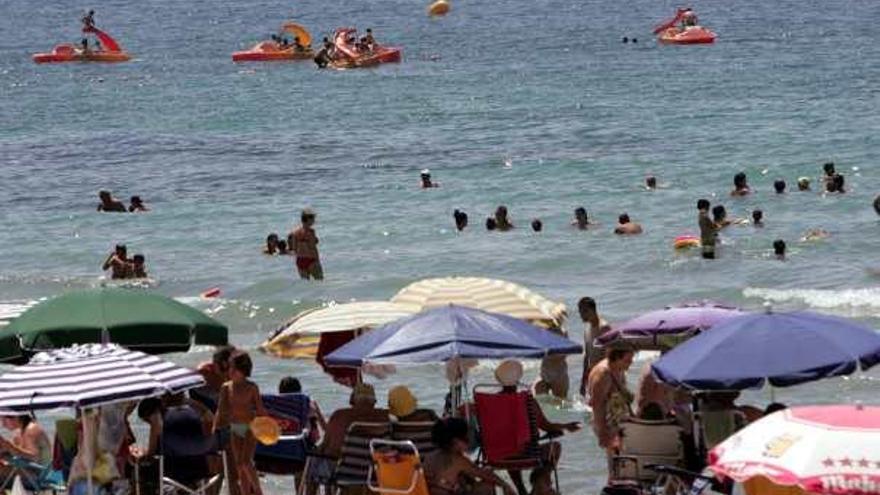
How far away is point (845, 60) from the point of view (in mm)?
54062

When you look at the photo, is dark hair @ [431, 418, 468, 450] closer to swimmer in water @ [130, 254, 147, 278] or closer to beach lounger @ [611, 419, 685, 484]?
beach lounger @ [611, 419, 685, 484]

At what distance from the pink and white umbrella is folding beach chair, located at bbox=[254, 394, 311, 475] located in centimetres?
376

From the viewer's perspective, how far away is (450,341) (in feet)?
39.0

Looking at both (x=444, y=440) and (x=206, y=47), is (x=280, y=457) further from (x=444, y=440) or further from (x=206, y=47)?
(x=206, y=47)

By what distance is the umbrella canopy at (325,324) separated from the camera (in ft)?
43.7

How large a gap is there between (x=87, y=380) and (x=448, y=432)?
1.99 m

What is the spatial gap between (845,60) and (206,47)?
98.0 feet

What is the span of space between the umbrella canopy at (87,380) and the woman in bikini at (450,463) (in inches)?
54.3

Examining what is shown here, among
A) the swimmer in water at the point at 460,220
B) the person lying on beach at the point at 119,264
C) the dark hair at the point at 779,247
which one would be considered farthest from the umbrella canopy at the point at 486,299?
the swimmer in water at the point at 460,220

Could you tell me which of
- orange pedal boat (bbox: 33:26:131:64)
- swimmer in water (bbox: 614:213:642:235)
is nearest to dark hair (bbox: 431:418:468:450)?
swimmer in water (bbox: 614:213:642:235)

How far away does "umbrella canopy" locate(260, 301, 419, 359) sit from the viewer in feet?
43.7

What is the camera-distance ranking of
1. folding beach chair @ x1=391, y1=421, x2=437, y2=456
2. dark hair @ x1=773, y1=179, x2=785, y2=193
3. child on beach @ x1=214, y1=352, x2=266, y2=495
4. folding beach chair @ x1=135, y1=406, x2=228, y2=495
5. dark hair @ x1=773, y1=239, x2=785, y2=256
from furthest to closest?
dark hair @ x1=773, y1=179, x2=785, y2=193
dark hair @ x1=773, y1=239, x2=785, y2=256
child on beach @ x1=214, y1=352, x2=266, y2=495
folding beach chair @ x1=135, y1=406, x2=228, y2=495
folding beach chair @ x1=391, y1=421, x2=437, y2=456

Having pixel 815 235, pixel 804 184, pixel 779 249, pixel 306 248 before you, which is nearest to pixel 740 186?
pixel 804 184

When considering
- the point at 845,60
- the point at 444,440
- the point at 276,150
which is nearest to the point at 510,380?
the point at 444,440
